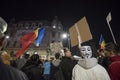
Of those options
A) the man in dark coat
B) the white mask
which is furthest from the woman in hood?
the man in dark coat

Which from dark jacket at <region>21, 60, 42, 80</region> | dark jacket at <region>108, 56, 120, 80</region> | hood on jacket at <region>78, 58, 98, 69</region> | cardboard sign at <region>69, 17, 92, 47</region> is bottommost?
dark jacket at <region>108, 56, 120, 80</region>

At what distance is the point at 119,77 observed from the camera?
15.7 feet

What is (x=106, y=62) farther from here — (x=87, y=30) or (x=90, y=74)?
(x=90, y=74)

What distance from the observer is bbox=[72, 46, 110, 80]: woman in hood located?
534cm

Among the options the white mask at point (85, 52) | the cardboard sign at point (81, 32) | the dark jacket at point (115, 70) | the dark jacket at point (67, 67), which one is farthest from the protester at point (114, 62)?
the cardboard sign at point (81, 32)

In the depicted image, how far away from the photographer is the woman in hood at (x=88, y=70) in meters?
5.34

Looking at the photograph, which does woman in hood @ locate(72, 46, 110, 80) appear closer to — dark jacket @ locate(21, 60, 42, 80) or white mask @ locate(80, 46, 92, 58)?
white mask @ locate(80, 46, 92, 58)

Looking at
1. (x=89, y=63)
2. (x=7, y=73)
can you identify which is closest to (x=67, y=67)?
(x=89, y=63)

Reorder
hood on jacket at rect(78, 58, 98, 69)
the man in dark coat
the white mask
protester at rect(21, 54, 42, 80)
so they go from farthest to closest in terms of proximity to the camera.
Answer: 1. protester at rect(21, 54, 42, 80)
2. the white mask
3. hood on jacket at rect(78, 58, 98, 69)
4. the man in dark coat

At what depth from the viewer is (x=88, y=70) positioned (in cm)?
551

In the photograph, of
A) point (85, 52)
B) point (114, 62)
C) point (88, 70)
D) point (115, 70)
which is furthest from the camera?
point (85, 52)

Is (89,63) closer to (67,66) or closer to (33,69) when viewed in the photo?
(67,66)

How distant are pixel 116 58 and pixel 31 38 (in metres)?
9.76

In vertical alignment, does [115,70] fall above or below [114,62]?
below
